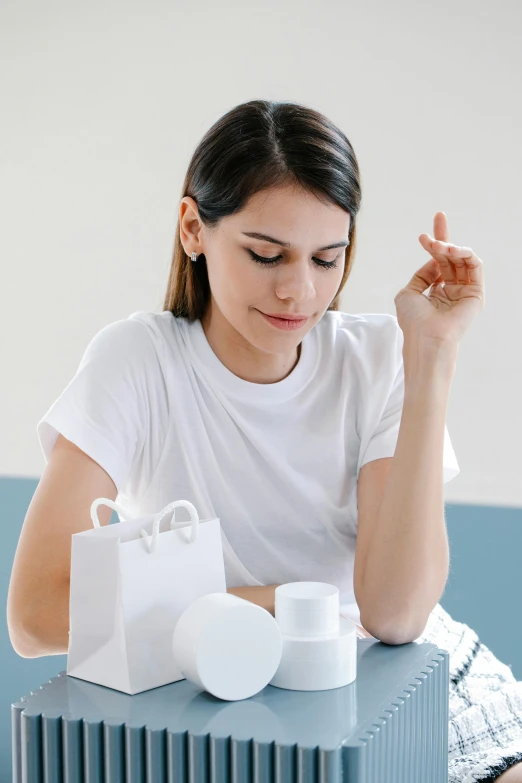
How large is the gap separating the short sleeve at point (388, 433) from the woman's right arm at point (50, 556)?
1.28 feet

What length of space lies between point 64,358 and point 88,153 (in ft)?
2.00

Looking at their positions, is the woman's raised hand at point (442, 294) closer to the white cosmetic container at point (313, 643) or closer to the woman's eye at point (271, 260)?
the woman's eye at point (271, 260)

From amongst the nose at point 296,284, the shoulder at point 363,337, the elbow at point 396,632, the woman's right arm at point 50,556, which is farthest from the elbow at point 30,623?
the shoulder at point 363,337

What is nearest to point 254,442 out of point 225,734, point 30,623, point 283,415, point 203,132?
point 283,415

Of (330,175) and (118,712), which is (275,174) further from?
(118,712)

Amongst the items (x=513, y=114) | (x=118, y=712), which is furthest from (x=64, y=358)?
(x=118, y=712)

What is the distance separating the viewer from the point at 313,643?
791 millimetres

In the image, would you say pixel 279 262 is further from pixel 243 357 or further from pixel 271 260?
pixel 243 357

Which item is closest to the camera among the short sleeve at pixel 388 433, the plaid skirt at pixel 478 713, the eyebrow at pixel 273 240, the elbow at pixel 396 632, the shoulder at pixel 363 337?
the elbow at pixel 396 632

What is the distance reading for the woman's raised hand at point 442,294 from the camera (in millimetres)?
1264

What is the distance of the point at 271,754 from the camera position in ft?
2.26

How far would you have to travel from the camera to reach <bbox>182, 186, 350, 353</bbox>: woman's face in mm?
1236

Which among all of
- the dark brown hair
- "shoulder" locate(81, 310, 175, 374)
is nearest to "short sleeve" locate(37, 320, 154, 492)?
"shoulder" locate(81, 310, 175, 374)

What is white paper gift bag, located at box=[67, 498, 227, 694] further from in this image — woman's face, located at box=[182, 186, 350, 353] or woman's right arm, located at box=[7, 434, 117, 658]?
woman's face, located at box=[182, 186, 350, 353]
